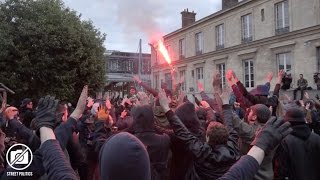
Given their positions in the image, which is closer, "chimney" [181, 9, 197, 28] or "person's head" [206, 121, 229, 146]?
"person's head" [206, 121, 229, 146]

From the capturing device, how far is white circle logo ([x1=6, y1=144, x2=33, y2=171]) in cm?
274

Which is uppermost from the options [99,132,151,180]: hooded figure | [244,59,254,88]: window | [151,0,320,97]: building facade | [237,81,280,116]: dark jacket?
[151,0,320,97]: building facade

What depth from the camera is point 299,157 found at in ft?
14.6

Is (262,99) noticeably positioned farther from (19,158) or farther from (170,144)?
(19,158)

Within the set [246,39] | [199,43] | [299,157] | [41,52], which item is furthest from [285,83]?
[299,157]

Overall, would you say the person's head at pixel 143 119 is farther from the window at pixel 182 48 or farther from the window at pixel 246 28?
the window at pixel 182 48

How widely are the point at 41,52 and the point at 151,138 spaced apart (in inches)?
624

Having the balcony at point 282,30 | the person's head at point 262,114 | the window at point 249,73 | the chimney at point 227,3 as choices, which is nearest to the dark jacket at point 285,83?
the balcony at point 282,30

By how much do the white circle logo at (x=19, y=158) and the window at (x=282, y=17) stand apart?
70.1ft

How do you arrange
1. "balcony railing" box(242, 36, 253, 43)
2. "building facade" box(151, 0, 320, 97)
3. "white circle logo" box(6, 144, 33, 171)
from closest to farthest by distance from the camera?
"white circle logo" box(6, 144, 33, 171)
"building facade" box(151, 0, 320, 97)
"balcony railing" box(242, 36, 253, 43)

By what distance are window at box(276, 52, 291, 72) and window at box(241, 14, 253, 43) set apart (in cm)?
319

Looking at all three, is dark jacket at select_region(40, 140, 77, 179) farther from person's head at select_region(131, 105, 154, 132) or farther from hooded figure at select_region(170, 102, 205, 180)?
hooded figure at select_region(170, 102, 205, 180)

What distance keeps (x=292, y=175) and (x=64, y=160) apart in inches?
132

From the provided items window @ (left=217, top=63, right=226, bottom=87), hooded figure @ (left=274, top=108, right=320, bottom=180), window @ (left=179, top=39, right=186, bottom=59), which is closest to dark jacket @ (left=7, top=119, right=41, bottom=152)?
hooded figure @ (left=274, top=108, right=320, bottom=180)
